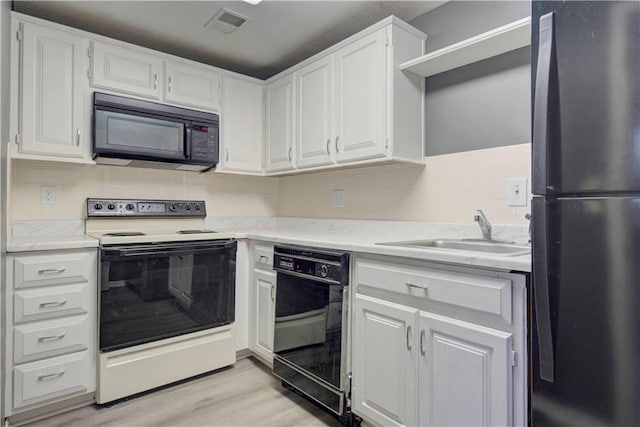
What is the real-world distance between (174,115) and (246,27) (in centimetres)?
75

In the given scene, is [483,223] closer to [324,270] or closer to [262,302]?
[324,270]

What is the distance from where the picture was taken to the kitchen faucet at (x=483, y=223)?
1753 mm

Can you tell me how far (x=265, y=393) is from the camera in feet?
6.79

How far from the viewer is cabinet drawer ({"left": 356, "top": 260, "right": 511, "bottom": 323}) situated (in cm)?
119

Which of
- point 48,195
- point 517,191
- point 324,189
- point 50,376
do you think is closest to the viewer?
point 517,191

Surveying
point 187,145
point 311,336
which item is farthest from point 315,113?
point 311,336

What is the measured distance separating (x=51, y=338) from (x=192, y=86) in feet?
5.74

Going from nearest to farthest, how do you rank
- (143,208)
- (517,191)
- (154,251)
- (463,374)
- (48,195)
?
1. (463,374)
2. (517,191)
3. (154,251)
4. (48,195)
5. (143,208)

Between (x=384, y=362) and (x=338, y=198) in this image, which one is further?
(x=338, y=198)

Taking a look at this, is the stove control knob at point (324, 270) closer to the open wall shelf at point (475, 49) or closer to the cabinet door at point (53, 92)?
the open wall shelf at point (475, 49)

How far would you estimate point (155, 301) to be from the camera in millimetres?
2105

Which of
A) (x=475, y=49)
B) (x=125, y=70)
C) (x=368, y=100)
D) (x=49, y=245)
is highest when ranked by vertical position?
(x=125, y=70)

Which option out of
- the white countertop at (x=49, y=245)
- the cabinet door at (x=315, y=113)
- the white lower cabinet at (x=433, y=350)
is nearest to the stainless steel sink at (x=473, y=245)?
the white lower cabinet at (x=433, y=350)

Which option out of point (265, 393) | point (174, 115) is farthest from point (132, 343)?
point (174, 115)
